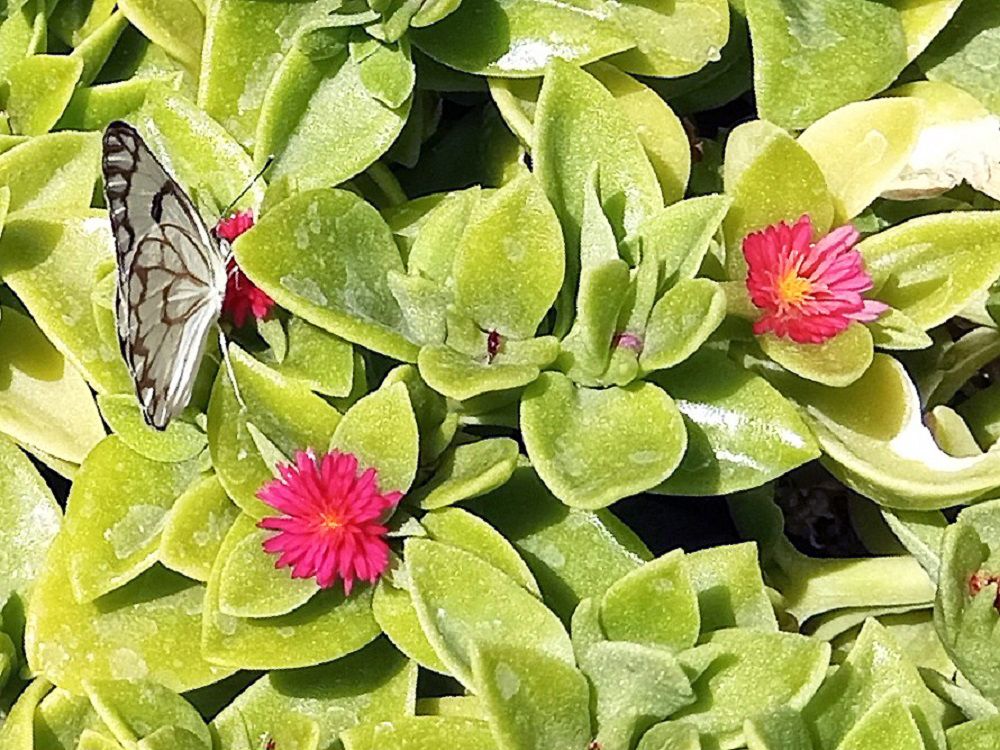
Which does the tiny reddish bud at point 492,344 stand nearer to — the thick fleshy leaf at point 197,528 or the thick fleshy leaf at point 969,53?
the thick fleshy leaf at point 197,528

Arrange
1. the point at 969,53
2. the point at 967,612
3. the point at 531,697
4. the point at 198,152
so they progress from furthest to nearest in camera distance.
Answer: the point at 969,53
the point at 198,152
the point at 967,612
the point at 531,697

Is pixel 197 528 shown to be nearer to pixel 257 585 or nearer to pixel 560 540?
pixel 257 585

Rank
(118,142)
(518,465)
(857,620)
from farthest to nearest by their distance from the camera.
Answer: (857,620) → (518,465) → (118,142)

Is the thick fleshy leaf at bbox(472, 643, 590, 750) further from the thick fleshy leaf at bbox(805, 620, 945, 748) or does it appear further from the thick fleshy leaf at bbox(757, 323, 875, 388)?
the thick fleshy leaf at bbox(757, 323, 875, 388)

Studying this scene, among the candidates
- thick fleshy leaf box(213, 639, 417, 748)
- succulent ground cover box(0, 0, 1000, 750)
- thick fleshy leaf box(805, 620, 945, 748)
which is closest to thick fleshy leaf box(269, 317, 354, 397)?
succulent ground cover box(0, 0, 1000, 750)

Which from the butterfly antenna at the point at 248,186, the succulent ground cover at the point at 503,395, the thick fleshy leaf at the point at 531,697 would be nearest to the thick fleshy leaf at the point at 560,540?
the succulent ground cover at the point at 503,395

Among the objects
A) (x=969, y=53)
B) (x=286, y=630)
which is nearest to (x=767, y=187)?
(x=969, y=53)

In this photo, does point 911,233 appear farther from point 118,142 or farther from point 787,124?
point 118,142

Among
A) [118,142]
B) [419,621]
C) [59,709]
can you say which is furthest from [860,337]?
[59,709]
